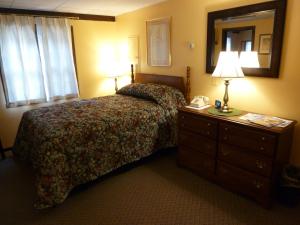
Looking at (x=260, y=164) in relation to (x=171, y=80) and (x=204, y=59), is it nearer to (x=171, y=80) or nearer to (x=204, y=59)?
(x=204, y=59)

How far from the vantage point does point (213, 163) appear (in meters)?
2.39

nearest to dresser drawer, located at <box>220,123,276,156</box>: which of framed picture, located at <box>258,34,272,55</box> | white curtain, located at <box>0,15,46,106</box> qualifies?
framed picture, located at <box>258,34,272,55</box>

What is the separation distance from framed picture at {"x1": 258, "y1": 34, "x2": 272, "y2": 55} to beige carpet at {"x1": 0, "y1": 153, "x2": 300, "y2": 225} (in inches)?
60.4

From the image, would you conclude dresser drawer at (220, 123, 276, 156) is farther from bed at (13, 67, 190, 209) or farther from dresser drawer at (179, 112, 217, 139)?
bed at (13, 67, 190, 209)

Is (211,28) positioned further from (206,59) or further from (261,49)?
(261,49)

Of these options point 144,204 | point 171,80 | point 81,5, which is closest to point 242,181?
point 144,204

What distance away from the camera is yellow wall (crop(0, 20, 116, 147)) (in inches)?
159

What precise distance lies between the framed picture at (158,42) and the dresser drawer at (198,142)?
133 centimetres

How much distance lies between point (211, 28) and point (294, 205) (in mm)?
2134

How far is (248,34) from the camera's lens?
2354 millimetres

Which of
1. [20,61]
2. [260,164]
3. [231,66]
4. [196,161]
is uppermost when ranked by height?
[20,61]

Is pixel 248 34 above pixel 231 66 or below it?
above

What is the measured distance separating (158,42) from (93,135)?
1998 mm

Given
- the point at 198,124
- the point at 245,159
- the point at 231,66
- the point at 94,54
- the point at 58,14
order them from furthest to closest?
the point at 94,54
the point at 58,14
the point at 198,124
the point at 231,66
the point at 245,159
